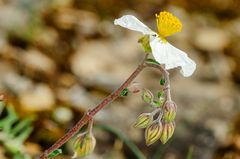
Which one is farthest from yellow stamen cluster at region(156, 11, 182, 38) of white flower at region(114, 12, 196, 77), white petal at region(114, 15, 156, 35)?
white petal at region(114, 15, 156, 35)

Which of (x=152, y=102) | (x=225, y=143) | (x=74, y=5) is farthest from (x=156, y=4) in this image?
(x=152, y=102)

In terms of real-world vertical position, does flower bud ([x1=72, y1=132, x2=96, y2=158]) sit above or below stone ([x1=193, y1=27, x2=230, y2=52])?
above

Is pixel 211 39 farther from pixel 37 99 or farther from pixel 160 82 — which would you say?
pixel 160 82

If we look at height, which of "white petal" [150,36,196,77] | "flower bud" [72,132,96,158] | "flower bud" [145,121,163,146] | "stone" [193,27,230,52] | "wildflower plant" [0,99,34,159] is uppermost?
"white petal" [150,36,196,77]

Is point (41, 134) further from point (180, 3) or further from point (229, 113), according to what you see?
point (180, 3)

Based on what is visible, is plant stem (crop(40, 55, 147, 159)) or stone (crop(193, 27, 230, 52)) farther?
stone (crop(193, 27, 230, 52))

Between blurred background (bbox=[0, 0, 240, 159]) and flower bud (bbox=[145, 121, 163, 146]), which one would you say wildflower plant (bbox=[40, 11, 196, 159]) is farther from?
blurred background (bbox=[0, 0, 240, 159])

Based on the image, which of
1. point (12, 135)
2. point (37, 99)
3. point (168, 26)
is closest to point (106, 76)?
point (37, 99)

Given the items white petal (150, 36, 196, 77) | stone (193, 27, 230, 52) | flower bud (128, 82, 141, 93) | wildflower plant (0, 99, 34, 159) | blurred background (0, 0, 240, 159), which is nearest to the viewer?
white petal (150, 36, 196, 77)
